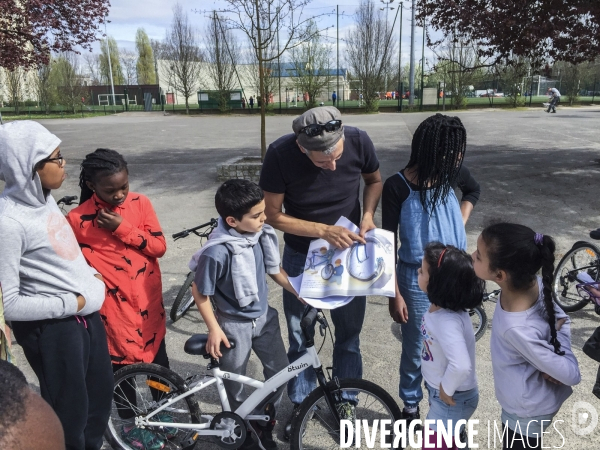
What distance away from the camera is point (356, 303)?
2812 millimetres

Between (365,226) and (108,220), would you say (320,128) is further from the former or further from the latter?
(108,220)

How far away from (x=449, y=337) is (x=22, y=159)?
195 cm

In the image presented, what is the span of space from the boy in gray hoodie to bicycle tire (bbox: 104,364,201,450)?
0.34 meters

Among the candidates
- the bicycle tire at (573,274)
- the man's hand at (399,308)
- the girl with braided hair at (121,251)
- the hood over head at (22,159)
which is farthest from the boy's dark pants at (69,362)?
the bicycle tire at (573,274)

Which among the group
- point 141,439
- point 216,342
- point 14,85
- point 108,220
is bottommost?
point 141,439

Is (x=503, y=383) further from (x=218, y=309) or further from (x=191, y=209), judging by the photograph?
(x=191, y=209)

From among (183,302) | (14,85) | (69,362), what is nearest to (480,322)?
(183,302)

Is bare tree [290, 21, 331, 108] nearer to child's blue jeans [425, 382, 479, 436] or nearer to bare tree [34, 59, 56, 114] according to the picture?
bare tree [34, 59, 56, 114]

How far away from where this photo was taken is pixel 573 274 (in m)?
4.50

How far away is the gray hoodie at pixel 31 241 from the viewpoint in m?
1.93

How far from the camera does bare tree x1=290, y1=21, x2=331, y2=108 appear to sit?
1448 inches

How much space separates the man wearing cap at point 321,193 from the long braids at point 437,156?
33 centimetres

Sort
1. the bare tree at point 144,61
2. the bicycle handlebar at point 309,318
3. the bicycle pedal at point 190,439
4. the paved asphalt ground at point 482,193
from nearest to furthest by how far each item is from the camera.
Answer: the bicycle handlebar at point 309,318, the bicycle pedal at point 190,439, the paved asphalt ground at point 482,193, the bare tree at point 144,61

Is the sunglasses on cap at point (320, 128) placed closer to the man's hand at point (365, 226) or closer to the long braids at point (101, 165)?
the man's hand at point (365, 226)
